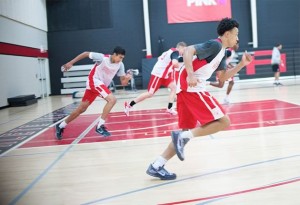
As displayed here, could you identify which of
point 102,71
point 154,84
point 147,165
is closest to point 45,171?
point 147,165

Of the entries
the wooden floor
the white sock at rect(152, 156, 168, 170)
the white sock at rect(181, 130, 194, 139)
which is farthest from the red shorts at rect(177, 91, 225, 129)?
the wooden floor

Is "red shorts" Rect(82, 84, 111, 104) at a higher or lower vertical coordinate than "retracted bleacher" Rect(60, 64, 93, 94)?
lower

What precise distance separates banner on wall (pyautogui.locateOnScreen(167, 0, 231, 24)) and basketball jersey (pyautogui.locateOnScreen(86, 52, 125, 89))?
51.8 ft

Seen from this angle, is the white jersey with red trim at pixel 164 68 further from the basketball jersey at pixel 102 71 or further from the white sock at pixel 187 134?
the white sock at pixel 187 134

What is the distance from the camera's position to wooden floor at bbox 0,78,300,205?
142 inches

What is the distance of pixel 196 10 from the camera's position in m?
22.5

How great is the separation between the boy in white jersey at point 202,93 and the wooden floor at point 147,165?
0.36m

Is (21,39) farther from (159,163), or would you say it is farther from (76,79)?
(159,163)

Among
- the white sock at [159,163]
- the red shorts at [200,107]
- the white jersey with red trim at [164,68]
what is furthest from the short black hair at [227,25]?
the white jersey with red trim at [164,68]

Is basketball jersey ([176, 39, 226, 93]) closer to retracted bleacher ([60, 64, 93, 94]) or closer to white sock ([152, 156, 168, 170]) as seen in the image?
white sock ([152, 156, 168, 170])

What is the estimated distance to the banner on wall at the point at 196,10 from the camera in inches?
884

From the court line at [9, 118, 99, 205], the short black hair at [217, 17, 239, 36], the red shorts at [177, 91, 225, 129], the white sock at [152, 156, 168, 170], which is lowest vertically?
the court line at [9, 118, 99, 205]

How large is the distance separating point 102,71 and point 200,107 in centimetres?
368

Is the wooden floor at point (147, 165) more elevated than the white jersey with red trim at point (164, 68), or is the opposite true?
the white jersey with red trim at point (164, 68)
